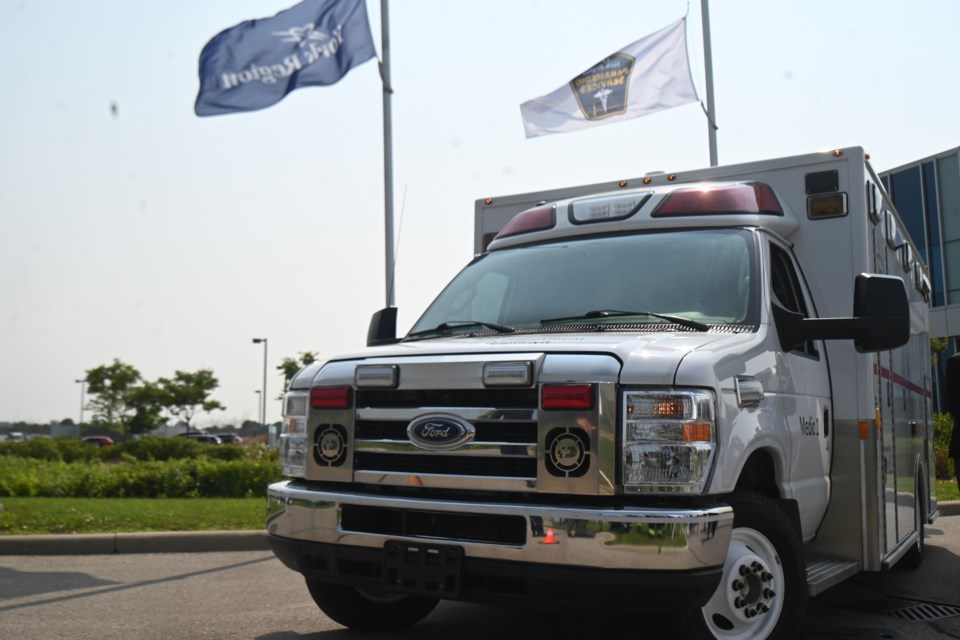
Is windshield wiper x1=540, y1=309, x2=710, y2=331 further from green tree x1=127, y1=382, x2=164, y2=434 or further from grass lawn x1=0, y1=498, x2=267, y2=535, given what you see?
green tree x1=127, y1=382, x2=164, y2=434

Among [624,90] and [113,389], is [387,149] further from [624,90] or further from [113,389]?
[113,389]

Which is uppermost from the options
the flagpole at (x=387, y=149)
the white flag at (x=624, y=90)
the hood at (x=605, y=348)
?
the white flag at (x=624, y=90)

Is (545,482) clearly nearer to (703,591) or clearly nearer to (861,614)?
(703,591)

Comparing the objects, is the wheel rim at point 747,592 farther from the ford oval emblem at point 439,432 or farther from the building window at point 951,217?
the building window at point 951,217

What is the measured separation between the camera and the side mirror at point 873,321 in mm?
4797

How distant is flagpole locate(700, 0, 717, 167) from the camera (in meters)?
17.5

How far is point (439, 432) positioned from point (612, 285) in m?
1.53

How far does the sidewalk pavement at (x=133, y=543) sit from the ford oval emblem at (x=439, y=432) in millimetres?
5275

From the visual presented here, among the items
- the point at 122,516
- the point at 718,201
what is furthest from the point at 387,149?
the point at 718,201

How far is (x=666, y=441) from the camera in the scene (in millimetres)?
4043

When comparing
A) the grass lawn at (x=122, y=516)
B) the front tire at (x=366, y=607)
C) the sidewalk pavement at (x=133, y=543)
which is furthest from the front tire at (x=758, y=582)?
the grass lawn at (x=122, y=516)

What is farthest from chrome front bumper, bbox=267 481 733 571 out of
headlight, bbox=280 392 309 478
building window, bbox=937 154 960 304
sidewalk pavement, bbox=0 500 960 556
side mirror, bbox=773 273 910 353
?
building window, bbox=937 154 960 304

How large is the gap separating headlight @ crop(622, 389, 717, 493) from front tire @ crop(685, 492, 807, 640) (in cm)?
39

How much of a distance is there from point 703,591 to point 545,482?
30.1 inches
